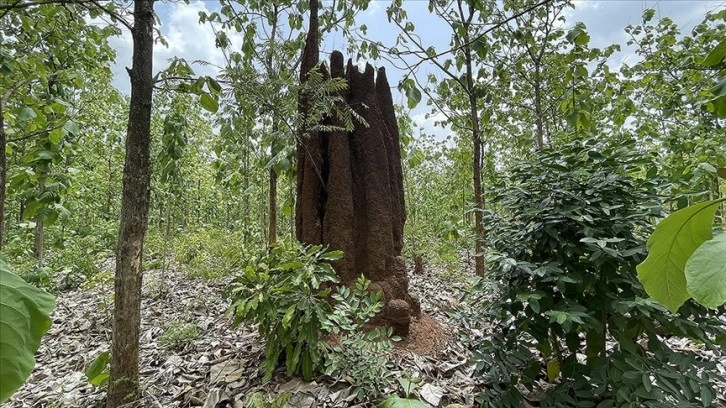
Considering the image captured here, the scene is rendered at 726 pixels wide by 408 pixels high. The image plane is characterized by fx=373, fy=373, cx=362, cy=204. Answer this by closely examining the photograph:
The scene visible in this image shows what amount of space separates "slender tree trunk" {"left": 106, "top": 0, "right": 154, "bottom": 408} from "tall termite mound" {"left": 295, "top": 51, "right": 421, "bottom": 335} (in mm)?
1131

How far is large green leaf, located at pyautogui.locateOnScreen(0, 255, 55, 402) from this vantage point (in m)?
0.31

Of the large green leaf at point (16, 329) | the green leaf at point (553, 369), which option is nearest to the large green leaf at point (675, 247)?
the large green leaf at point (16, 329)

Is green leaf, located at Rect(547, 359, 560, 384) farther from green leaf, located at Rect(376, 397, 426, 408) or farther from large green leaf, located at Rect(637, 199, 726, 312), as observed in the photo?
large green leaf, located at Rect(637, 199, 726, 312)

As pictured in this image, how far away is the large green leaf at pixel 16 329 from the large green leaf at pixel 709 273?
547 mm

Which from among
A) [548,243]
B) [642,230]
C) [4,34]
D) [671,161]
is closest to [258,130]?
[4,34]

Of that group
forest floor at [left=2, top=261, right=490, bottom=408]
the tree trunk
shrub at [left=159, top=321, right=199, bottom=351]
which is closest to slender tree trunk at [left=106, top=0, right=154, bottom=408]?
forest floor at [left=2, top=261, right=490, bottom=408]

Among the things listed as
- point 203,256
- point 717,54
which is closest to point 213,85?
point 717,54

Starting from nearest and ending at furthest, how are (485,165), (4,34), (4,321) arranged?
(4,321)
(4,34)
(485,165)

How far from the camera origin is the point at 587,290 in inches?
78.3

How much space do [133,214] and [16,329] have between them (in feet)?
6.57

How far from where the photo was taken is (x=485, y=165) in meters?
7.39

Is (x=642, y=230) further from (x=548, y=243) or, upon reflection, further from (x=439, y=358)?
(x=439, y=358)

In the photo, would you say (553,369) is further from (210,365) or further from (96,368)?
(96,368)

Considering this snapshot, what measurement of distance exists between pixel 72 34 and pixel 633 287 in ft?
14.5
